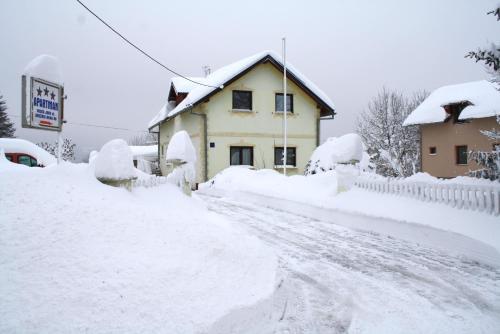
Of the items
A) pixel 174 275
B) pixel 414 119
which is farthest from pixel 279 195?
pixel 414 119

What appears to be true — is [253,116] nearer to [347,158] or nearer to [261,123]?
[261,123]

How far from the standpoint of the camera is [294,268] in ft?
17.1

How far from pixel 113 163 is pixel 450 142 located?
25.7 metres

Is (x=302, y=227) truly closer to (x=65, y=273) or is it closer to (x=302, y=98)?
(x=65, y=273)

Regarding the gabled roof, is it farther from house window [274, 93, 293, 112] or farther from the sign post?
the sign post

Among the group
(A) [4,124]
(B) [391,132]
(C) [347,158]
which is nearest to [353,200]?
(C) [347,158]

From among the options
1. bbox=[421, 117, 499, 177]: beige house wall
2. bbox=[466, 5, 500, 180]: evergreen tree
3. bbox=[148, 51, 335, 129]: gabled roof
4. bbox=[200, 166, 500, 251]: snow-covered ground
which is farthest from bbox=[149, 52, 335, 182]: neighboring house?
bbox=[466, 5, 500, 180]: evergreen tree

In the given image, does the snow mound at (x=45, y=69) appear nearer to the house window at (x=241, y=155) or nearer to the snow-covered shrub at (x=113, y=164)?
the snow-covered shrub at (x=113, y=164)

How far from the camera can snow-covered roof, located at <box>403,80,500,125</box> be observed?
864 inches

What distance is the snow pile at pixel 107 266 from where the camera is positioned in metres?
2.86

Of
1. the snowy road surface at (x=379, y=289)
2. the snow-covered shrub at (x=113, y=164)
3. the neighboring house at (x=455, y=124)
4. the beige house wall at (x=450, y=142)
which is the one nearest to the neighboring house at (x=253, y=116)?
the neighboring house at (x=455, y=124)

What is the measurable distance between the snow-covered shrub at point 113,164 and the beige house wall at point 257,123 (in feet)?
41.4

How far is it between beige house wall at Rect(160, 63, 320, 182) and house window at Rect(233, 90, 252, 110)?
251mm

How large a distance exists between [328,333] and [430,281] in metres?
2.22
